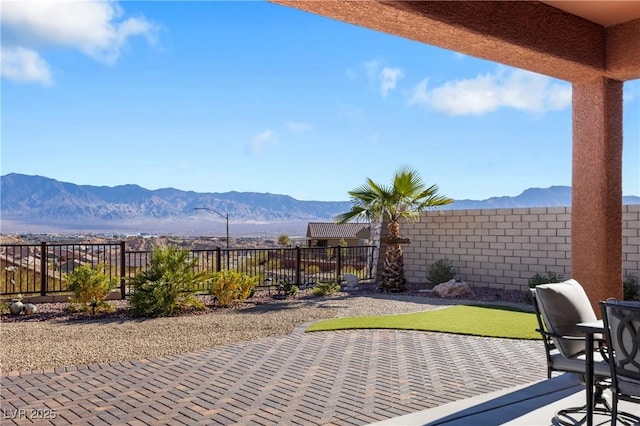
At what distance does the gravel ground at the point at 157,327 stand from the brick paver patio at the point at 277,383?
56 centimetres

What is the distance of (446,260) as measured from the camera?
1348 centimetres

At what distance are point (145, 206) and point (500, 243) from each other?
145995mm

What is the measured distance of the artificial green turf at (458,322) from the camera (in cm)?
725

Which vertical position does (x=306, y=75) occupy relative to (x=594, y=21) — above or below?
above

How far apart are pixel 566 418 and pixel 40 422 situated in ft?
12.0

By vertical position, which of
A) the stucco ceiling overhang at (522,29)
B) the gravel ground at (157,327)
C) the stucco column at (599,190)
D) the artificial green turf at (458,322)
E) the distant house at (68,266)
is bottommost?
the gravel ground at (157,327)

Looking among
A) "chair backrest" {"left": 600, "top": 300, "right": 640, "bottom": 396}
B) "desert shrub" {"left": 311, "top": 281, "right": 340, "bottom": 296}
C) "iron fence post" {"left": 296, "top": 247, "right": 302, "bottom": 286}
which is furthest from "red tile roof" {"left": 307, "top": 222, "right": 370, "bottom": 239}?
"chair backrest" {"left": 600, "top": 300, "right": 640, "bottom": 396}

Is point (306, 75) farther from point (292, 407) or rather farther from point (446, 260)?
point (292, 407)

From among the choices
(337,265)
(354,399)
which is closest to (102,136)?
(337,265)

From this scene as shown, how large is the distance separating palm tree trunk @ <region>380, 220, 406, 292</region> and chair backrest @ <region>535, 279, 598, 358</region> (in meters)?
8.45

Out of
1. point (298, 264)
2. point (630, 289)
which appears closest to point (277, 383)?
point (630, 289)

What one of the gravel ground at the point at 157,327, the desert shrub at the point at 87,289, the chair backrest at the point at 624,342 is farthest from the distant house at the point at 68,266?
the chair backrest at the point at 624,342

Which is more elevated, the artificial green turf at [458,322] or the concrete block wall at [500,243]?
the concrete block wall at [500,243]

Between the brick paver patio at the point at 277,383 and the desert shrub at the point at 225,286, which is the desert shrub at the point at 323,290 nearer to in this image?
the desert shrub at the point at 225,286
